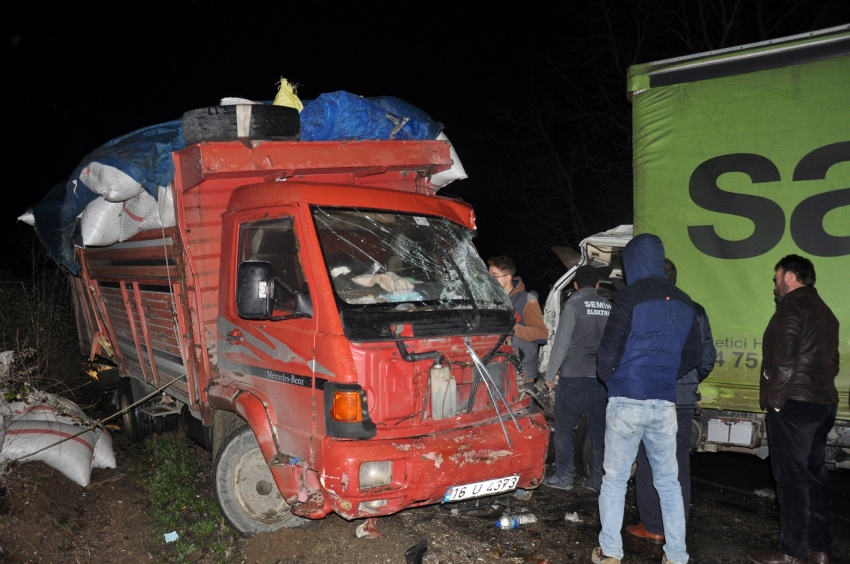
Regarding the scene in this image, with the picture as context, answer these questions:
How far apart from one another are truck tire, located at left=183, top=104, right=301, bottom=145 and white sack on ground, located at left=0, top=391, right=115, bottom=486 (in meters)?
2.64

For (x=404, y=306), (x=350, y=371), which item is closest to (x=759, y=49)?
(x=404, y=306)

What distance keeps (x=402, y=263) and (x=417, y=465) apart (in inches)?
53.8

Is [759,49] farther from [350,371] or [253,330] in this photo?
[253,330]

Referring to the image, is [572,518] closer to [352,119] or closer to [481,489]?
[481,489]

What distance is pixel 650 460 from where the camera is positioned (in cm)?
405

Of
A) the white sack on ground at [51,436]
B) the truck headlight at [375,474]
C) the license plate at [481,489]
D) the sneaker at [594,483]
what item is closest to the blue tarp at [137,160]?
the white sack on ground at [51,436]

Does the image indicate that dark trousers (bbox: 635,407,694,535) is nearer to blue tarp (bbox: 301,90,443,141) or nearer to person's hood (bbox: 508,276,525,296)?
person's hood (bbox: 508,276,525,296)

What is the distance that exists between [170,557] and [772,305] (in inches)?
185

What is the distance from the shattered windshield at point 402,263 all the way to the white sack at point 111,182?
74.7 inches

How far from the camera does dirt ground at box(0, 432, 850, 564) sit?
4355mm

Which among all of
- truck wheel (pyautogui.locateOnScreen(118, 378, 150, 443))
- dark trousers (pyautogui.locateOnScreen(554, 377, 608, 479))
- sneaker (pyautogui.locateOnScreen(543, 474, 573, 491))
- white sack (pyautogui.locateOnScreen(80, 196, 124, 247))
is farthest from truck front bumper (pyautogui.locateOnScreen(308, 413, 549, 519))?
truck wheel (pyautogui.locateOnScreen(118, 378, 150, 443))

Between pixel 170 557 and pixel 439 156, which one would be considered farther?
pixel 439 156

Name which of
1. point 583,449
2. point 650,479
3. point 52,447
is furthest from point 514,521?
point 52,447

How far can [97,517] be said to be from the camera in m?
5.18
